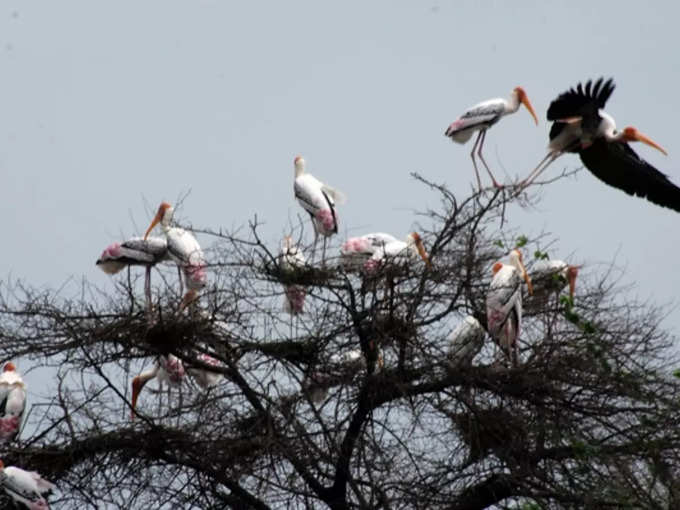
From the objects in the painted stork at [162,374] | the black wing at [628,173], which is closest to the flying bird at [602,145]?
the black wing at [628,173]

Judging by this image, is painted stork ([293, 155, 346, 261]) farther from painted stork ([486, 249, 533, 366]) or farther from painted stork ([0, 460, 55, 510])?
painted stork ([0, 460, 55, 510])

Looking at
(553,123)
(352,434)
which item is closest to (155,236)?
(553,123)

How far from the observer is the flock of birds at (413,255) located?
10.5m

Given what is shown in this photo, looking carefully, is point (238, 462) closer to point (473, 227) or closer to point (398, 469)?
point (398, 469)

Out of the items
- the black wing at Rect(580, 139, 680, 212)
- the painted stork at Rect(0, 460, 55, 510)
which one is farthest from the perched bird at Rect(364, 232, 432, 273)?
the painted stork at Rect(0, 460, 55, 510)

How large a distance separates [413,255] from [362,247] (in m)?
1.33

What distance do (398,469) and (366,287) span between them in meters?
1.16

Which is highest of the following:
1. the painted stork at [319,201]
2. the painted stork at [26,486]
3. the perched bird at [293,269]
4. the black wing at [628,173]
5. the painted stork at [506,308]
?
the painted stork at [319,201]

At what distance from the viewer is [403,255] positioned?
10828mm

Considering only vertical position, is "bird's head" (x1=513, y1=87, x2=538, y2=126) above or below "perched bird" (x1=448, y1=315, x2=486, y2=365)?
above

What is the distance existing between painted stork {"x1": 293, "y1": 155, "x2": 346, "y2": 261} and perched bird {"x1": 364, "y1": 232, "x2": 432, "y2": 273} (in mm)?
1090

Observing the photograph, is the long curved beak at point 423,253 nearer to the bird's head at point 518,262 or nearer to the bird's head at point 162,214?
the bird's head at point 518,262

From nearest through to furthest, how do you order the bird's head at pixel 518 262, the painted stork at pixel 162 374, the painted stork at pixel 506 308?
the painted stork at pixel 506 308
the bird's head at pixel 518 262
the painted stork at pixel 162 374

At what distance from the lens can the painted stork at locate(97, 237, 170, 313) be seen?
13.8m
